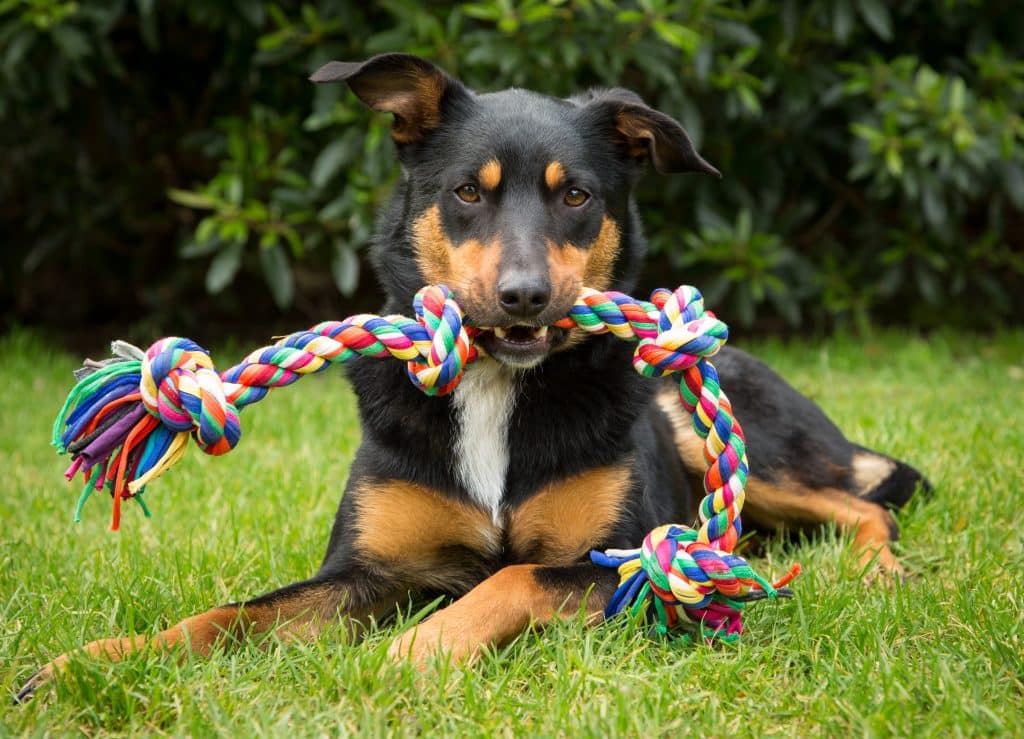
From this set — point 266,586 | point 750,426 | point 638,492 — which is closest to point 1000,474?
point 750,426

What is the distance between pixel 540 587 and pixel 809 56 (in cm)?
546

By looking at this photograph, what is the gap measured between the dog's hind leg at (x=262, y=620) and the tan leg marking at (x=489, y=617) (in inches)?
13.7

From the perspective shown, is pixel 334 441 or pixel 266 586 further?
pixel 334 441

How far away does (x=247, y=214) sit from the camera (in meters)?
6.75

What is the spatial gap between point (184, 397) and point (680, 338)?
1.22m

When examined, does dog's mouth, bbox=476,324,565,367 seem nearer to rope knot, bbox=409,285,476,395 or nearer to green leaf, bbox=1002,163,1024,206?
rope knot, bbox=409,285,476,395

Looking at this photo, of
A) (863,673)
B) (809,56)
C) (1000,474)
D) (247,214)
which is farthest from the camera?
(809,56)

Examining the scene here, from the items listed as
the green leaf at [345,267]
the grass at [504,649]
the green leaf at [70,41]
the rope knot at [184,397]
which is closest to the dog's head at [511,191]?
the rope knot at [184,397]

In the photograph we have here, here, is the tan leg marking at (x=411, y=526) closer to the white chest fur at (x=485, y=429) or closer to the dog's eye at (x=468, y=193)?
the white chest fur at (x=485, y=429)

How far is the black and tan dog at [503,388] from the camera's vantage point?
301 centimetres

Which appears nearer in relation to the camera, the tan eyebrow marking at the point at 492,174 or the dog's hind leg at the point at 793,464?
the tan eyebrow marking at the point at 492,174

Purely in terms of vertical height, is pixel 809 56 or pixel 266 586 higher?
pixel 809 56

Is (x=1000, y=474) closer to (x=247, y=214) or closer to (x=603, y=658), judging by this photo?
(x=603, y=658)

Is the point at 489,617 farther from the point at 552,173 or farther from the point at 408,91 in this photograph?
the point at 408,91
